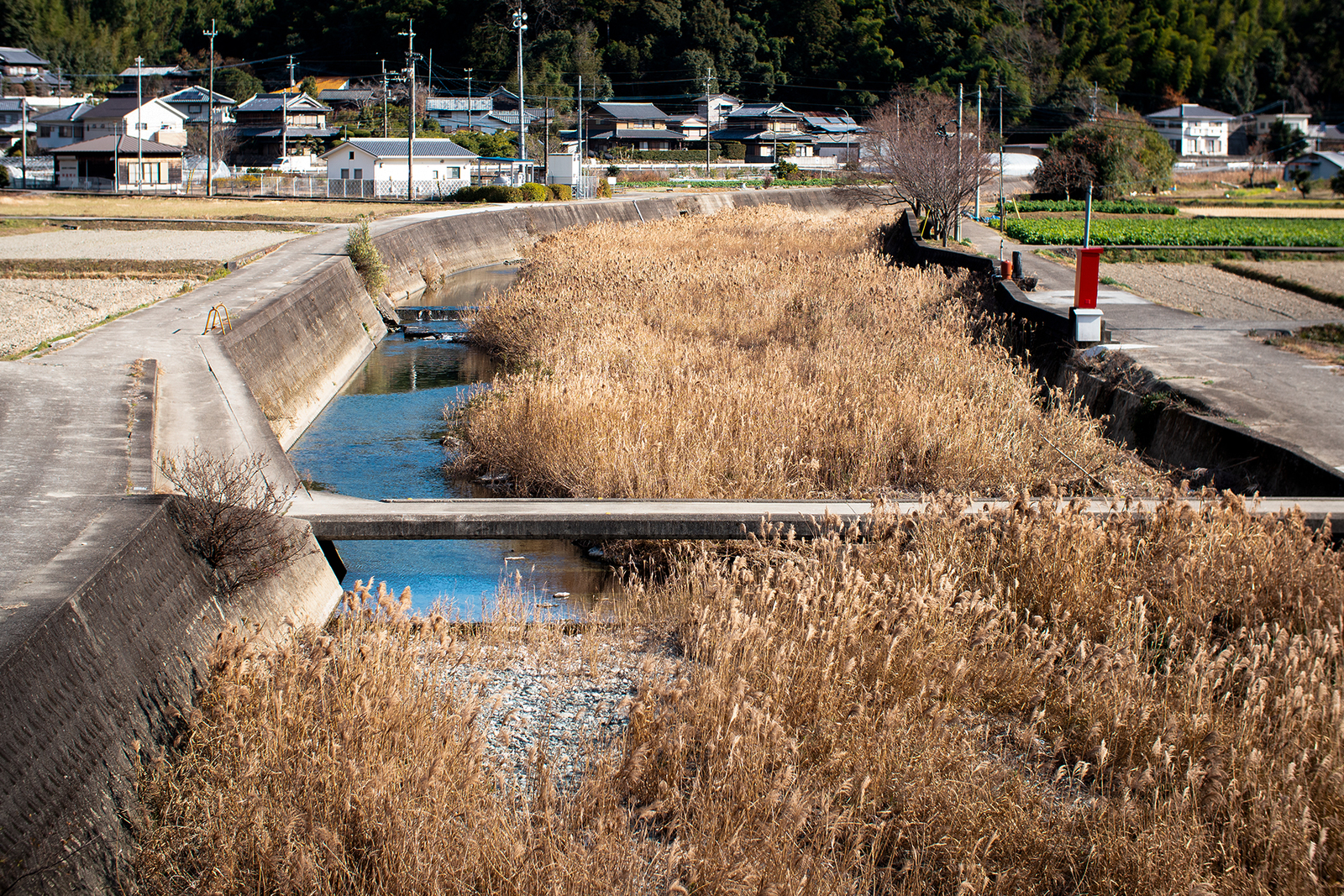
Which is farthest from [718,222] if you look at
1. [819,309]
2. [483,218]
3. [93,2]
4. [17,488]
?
[93,2]

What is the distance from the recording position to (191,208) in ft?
134

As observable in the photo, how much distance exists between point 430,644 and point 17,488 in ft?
11.3

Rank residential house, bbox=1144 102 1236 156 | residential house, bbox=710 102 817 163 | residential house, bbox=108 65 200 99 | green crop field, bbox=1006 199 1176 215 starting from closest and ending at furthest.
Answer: green crop field, bbox=1006 199 1176 215
residential house, bbox=710 102 817 163
residential house, bbox=1144 102 1236 156
residential house, bbox=108 65 200 99

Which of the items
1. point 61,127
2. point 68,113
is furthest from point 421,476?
point 68,113

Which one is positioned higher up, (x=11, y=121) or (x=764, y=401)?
(x=11, y=121)

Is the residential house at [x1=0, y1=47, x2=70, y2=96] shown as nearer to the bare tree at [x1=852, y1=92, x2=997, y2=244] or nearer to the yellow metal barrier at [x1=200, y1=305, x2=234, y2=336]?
the bare tree at [x1=852, y1=92, x2=997, y2=244]

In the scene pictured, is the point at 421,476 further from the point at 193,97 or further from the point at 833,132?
the point at 193,97

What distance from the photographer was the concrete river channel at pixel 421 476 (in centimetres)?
818

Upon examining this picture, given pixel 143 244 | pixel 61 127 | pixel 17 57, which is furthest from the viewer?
pixel 17 57

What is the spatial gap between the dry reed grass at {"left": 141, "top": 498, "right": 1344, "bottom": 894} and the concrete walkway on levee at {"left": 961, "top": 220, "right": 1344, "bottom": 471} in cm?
442

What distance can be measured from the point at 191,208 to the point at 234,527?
38809 millimetres

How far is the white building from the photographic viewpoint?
56594 mm

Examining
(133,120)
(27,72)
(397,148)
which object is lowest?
(397,148)

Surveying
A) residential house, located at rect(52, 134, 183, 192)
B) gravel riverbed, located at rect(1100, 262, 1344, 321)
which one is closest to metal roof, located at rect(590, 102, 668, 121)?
residential house, located at rect(52, 134, 183, 192)
